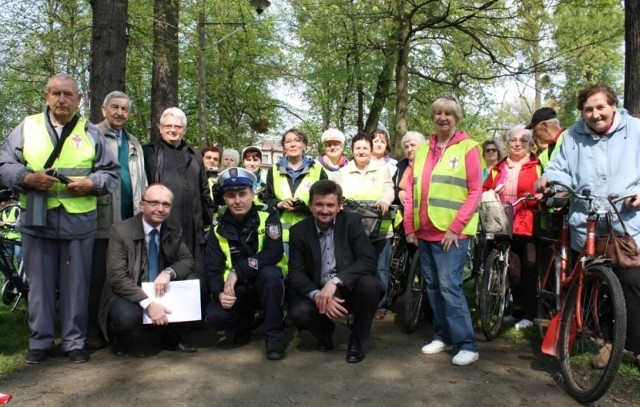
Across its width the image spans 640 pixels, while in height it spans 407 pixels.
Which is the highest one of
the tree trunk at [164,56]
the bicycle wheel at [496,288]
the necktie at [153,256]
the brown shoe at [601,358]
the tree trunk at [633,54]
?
the tree trunk at [164,56]

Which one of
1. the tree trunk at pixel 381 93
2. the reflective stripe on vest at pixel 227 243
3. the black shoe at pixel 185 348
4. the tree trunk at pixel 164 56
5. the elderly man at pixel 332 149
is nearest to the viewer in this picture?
the black shoe at pixel 185 348

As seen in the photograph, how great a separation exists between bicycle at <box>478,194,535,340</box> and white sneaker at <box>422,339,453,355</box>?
45 cm

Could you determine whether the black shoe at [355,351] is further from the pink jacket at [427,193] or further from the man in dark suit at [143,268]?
the man in dark suit at [143,268]

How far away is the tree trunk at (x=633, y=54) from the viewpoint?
523 centimetres

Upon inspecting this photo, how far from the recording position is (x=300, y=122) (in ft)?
95.0

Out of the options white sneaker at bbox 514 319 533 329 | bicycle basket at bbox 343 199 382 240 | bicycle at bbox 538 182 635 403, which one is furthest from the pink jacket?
white sneaker at bbox 514 319 533 329

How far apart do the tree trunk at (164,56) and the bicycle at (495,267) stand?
230 inches

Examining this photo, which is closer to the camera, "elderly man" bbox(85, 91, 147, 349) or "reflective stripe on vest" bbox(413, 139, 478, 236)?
A: "reflective stripe on vest" bbox(413, 139, 478, 236)

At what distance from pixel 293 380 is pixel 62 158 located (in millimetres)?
2387

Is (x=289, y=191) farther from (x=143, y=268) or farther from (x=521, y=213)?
(x=521, y=213)

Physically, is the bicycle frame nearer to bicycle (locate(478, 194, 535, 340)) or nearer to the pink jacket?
the pink jacket

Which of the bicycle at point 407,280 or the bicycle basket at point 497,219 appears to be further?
the bicycle at point 407,280

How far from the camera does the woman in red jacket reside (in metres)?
5.04

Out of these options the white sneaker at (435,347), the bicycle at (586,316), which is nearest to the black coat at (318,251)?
the white sneaker at (435,347)
